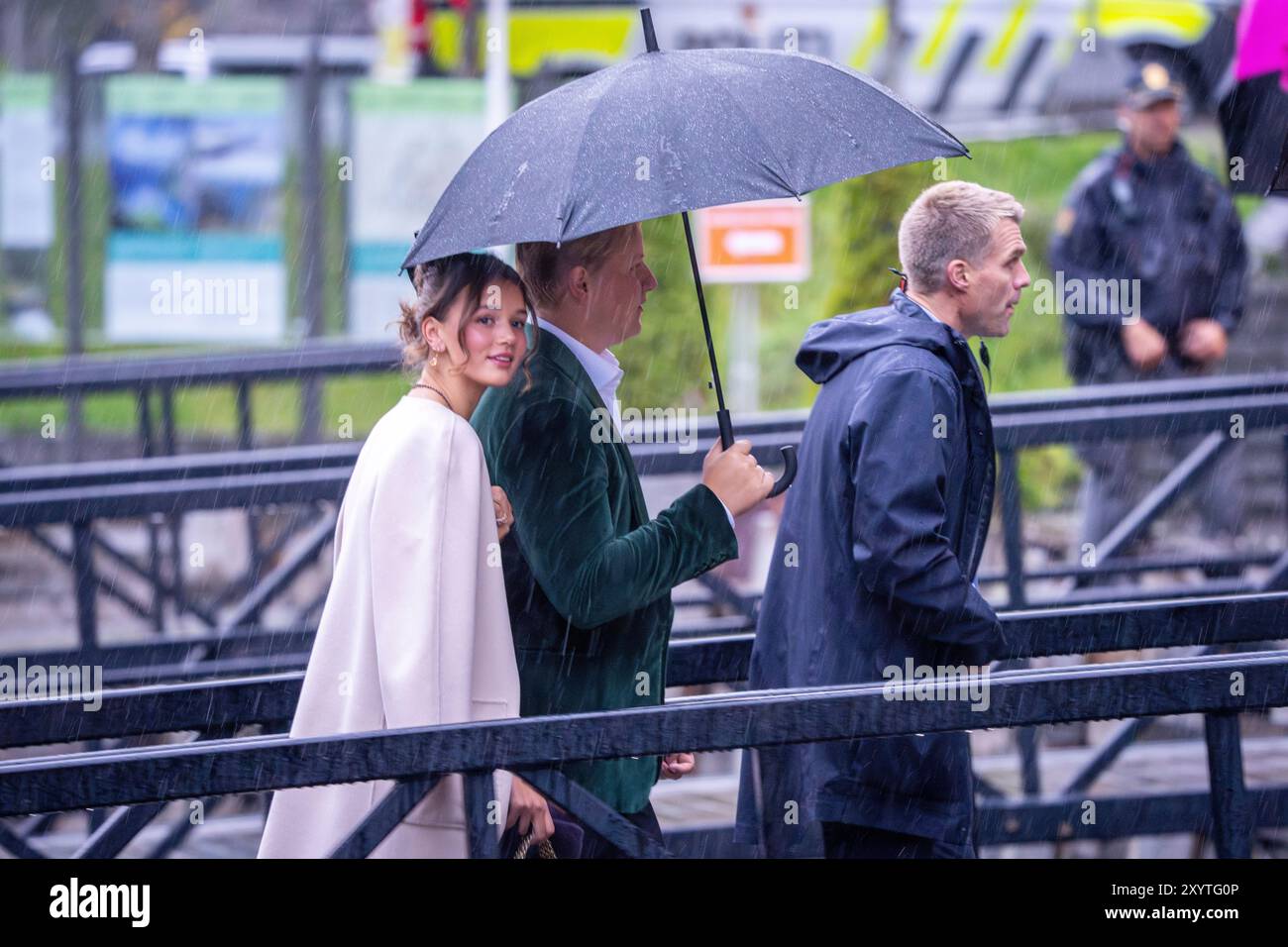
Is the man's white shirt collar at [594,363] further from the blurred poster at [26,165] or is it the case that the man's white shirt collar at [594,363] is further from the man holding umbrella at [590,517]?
the blurred poster at [26,165]

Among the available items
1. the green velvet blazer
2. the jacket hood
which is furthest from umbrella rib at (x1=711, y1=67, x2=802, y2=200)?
the green velvet blazer

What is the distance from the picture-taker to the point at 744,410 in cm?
1270

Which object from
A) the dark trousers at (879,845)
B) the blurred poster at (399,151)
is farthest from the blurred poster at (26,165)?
the dark trousers at (879,845)

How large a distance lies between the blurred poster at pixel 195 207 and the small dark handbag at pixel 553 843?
27.8 ft

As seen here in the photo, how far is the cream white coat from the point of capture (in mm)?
3061

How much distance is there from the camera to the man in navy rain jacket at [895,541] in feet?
11.6

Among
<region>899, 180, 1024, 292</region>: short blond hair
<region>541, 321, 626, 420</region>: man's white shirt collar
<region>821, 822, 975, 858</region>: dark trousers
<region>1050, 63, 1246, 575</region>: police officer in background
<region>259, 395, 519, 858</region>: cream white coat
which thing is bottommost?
<region>821, 822, 975, 858</region>: dark trousers

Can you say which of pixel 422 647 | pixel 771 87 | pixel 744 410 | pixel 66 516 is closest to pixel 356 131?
pixel 744 410

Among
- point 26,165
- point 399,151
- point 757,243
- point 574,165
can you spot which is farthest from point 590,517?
point 26,165

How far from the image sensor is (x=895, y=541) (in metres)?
3.49

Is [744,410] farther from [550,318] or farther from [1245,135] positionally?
[550,318]

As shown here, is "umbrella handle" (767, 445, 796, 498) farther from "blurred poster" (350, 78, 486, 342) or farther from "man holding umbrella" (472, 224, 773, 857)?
"blurred poster" (350, 78, 486, 342)

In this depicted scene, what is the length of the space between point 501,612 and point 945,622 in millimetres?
911

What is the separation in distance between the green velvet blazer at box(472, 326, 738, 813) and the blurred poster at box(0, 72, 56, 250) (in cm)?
886
